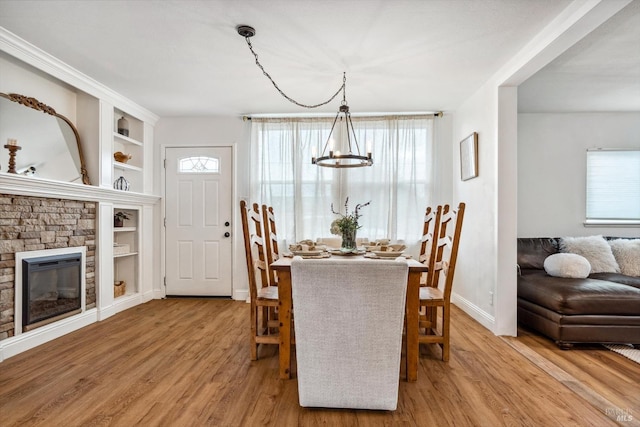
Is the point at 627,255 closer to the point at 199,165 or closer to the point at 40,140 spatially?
the point at 199,165

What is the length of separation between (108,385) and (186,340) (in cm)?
88

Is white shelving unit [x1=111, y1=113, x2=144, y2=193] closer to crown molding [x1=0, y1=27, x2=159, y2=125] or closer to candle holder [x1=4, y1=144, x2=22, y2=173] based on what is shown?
crown molding [x1=0, y1=27, x2=159, y2=125]

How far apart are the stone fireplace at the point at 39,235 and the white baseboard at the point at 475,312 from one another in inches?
160

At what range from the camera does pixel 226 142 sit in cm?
489

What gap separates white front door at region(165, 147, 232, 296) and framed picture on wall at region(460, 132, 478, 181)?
9.91ft

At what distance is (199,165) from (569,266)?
4.54 m

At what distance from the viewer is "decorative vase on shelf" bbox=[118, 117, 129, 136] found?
439cm

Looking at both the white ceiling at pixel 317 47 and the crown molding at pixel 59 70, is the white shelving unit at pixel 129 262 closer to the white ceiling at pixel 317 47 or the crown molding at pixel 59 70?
the crown molding at pixel 59 70

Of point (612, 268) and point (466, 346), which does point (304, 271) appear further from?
point (612, 268)

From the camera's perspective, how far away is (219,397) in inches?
84.5

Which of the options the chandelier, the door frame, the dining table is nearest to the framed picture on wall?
the chandelier

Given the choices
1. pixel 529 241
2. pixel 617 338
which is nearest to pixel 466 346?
pixel 617 338

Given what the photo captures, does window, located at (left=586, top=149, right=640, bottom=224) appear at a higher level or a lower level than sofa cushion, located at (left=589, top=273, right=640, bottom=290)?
higher

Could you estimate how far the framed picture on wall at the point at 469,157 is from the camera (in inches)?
151
